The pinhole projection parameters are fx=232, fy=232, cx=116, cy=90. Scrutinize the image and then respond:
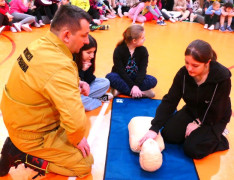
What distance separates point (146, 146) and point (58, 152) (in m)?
0.74

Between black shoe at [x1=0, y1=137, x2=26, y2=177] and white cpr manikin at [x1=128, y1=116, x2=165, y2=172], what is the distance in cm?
97

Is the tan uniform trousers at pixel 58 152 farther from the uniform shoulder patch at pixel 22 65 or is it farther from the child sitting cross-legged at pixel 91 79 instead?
the child sitting cross-legged at pixel 91 79

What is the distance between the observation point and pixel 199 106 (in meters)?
2.22

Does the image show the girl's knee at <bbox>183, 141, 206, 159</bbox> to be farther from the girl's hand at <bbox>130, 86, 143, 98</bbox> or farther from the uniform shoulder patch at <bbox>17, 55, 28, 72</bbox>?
the uniform shoulder patch at <bbox>17, 55, 28, 72</bbox>

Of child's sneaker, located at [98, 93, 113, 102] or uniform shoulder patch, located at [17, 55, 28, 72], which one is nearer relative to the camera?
uniform shoulder patch, located at [17, 55, 28, 72]

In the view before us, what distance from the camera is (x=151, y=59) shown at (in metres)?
4.39

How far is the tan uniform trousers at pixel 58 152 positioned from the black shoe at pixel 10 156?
0.09 meters

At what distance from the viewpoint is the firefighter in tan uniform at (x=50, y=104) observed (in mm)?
1448

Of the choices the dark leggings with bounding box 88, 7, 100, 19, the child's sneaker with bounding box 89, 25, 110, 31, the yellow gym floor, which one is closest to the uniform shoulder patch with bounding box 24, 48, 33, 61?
the yellow gym floor

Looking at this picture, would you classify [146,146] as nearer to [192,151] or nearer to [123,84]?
[192,151]

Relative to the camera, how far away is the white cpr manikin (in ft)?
6.38

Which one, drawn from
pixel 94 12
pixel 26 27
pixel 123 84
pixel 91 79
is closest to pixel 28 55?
pixel 91 79

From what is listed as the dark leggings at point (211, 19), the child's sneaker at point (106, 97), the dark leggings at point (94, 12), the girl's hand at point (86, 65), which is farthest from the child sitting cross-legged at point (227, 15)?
the girl's hand at point (86, 65)

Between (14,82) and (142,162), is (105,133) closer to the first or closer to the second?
(142,162)
